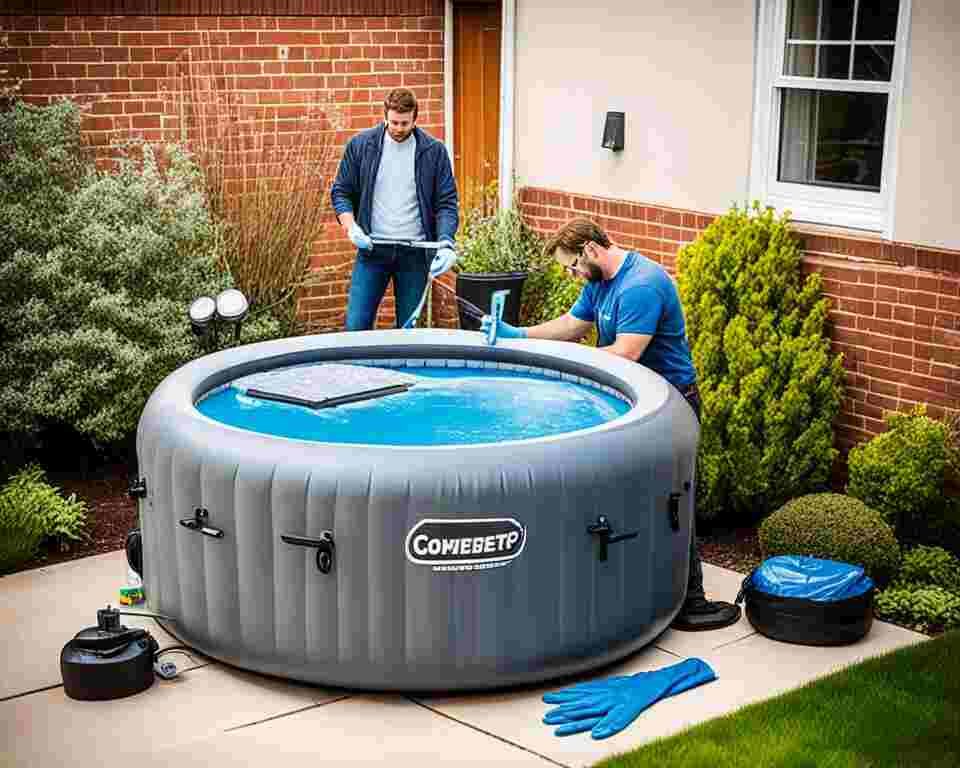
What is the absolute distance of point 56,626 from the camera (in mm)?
6898

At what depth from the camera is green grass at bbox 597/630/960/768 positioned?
550cm

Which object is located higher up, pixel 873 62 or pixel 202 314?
pixel 873 62

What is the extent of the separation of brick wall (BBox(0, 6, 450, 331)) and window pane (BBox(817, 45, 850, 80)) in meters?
4.00

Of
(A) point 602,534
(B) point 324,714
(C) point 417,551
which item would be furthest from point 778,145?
(B) point 324,714

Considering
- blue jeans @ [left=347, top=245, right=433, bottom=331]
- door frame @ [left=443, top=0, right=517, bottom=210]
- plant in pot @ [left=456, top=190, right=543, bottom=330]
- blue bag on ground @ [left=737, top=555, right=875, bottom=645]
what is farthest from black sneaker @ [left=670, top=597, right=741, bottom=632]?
door frame @ [left=443, top=0, right=517, bottom=210]

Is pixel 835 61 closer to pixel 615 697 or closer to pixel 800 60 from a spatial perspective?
pixel 800 60

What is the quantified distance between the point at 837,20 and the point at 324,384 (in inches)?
148

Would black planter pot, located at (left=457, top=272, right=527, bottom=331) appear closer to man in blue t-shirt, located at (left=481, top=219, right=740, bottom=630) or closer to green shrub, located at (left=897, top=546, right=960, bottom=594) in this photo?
man in blue t-shirt, located at (left=481, top=219, right=740, bottom=630)

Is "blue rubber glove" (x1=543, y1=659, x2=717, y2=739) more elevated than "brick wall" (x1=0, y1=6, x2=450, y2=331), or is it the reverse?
"brick wall" (x1=0, y1=6, x2=450, y2=331)

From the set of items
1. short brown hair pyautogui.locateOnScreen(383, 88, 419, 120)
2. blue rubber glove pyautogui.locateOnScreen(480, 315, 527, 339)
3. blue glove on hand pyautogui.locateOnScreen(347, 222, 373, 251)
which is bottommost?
blue rubber glove pyautogui.locateOnScreen(480, 315, 527, 339)

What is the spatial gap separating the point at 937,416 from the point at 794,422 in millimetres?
757

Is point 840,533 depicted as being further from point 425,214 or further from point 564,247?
point 425,214

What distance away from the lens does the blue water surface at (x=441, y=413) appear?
656 centimetres

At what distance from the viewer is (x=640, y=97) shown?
10008 mm
